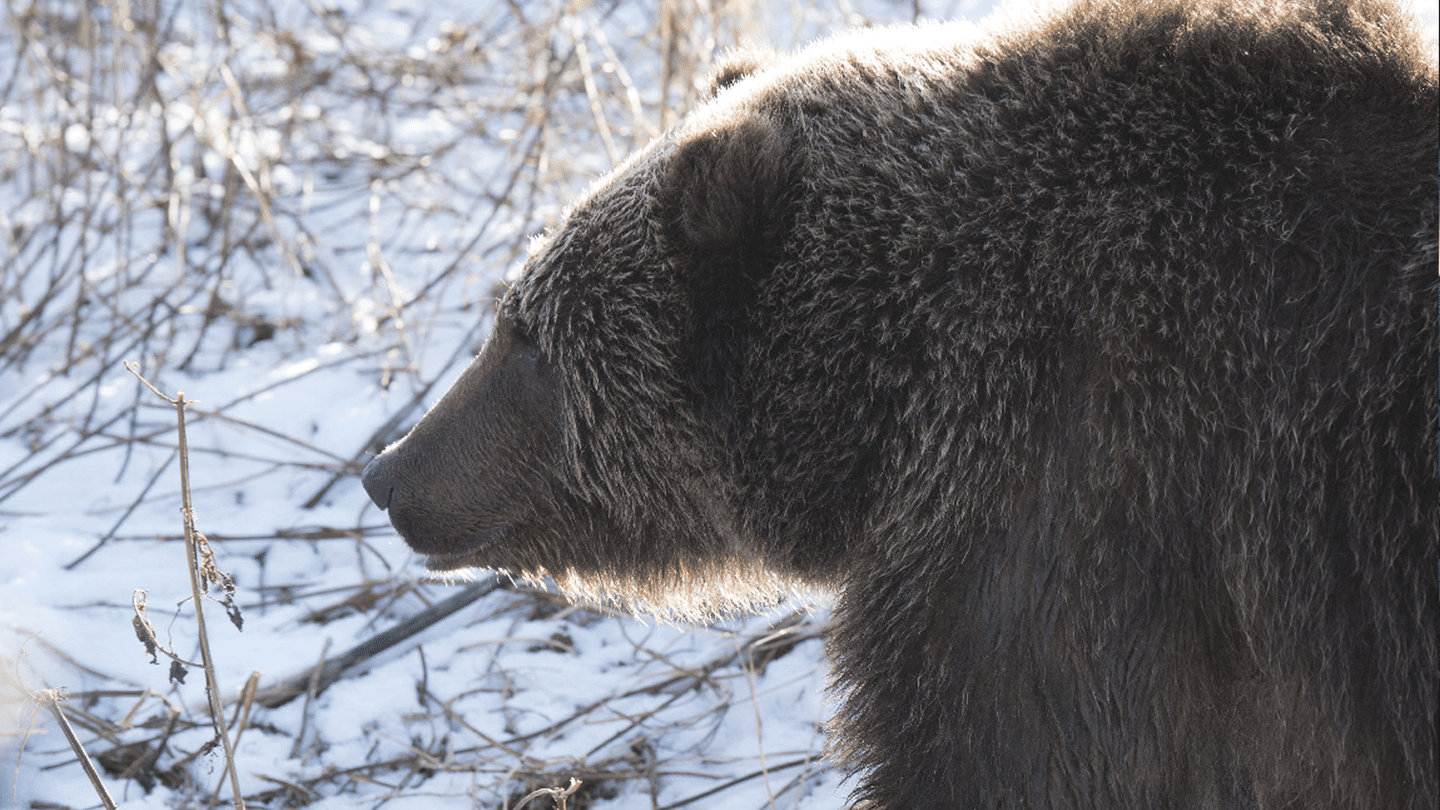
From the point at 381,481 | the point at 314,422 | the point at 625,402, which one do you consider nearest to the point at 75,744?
the point at 381,481

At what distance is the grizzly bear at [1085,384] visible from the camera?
214cm

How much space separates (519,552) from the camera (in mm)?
3207

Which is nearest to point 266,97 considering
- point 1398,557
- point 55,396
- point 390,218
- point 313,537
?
point 390,218

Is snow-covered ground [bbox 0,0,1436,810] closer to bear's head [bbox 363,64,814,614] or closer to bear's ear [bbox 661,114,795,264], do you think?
bear's head [bbox 363,64,814,614]

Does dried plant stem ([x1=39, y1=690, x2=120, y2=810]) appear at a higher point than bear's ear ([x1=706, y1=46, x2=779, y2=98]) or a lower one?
lower

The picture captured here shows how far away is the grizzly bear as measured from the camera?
2.14m

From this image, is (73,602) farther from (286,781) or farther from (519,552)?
(519,552)

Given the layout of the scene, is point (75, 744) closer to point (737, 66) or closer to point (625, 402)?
point (625, 402)

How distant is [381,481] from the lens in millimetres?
3182

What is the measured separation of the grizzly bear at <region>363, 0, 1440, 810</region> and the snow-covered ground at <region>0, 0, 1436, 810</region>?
0.77m

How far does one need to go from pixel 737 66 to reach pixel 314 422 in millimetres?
2850

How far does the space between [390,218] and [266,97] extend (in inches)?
66.2

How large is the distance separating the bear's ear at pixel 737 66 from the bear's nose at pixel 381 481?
134cm

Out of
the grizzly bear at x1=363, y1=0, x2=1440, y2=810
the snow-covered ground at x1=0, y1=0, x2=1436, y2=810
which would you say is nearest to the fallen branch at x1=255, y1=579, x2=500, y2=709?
the snow-covered ground at x1=0, y1=0, x2=1436, y2=810
